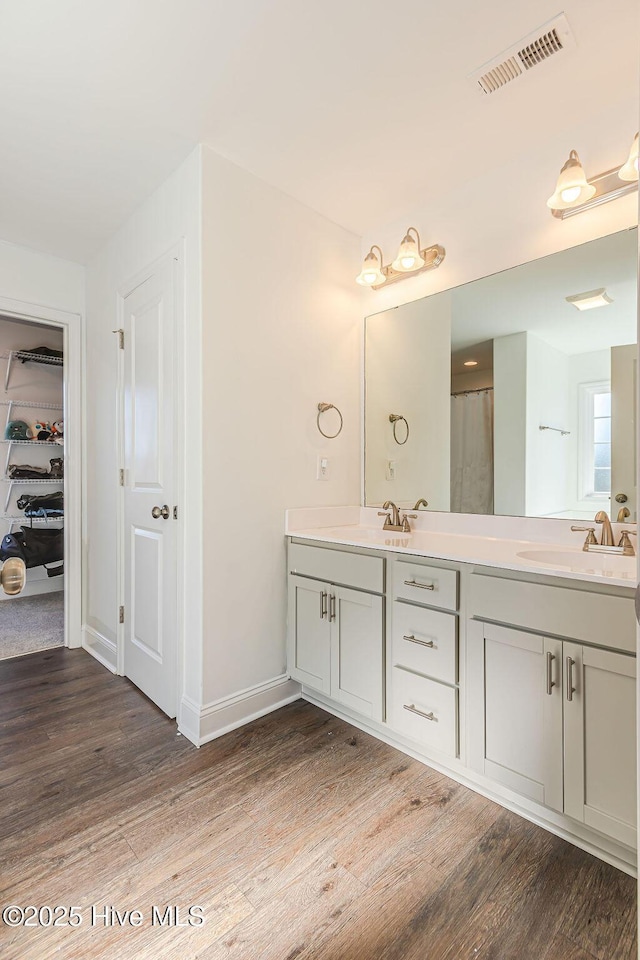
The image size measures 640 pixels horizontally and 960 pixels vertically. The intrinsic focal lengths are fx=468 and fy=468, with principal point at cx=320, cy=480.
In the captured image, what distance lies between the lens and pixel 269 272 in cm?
222

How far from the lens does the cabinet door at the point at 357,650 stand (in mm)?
1914

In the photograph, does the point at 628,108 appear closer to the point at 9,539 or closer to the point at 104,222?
the point at 104,222

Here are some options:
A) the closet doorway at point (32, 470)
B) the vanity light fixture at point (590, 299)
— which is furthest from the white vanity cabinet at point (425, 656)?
the closet doorway at point (32, 470)

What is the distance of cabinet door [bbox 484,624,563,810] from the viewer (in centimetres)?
140

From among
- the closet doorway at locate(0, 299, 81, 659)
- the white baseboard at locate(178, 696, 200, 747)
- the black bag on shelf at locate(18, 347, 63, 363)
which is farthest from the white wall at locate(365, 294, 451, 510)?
the black bag on shelf at locate(18, 347, 63, 363)

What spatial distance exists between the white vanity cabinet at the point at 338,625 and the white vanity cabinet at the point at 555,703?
1.42ft

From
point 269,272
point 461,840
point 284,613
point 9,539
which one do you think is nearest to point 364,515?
point 284,613

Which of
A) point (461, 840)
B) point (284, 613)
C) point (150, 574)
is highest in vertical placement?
point (150, 574)

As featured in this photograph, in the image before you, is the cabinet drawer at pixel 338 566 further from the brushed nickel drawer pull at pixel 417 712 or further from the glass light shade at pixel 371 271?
the glass light shade at pixel 371 271

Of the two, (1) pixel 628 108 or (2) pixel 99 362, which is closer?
(1) pixel 628 108

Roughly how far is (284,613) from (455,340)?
1.59 m

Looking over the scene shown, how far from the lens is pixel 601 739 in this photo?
131 cm

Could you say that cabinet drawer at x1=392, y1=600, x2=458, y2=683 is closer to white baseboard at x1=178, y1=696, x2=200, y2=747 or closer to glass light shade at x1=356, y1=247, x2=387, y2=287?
white baseboard at x1=178, y1=696, x2=200, y2=747

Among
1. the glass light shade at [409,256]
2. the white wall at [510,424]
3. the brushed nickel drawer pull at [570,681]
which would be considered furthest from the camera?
the glass light shade at [409,256]
